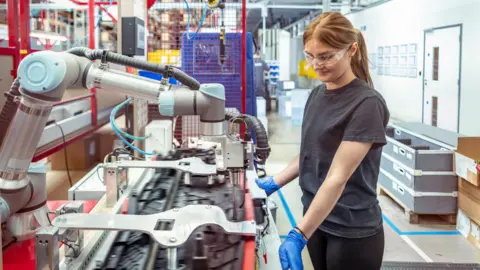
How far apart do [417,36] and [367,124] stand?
767 centimetres

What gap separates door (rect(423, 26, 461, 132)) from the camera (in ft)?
23.1

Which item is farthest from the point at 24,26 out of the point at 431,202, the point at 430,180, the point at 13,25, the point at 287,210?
the point at 431,202

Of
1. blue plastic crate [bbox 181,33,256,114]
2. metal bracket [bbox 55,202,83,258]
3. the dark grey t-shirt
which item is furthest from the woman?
blue plastic crate [bbox 181,33,256,114]

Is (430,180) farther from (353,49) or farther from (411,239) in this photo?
(353,49)

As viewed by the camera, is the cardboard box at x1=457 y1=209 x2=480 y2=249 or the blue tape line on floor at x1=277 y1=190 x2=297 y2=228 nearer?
the cardboard box at x1=457 y1=209 x2=480 y2=249

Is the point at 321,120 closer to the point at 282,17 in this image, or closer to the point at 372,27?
the point at 372,27

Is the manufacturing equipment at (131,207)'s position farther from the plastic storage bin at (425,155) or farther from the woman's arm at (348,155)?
the plastic storage bin at (425,155)

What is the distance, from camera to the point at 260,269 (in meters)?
1.40

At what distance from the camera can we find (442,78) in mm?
7461

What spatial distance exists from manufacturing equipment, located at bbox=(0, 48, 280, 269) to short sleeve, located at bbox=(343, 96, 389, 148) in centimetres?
30

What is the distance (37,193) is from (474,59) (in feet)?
20.9

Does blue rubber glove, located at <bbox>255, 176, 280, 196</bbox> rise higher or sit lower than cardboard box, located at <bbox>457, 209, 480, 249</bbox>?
higher

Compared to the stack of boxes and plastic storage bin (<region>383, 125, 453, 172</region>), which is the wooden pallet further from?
plastic storage bin (<region>383, 125, 453, 172</region>)

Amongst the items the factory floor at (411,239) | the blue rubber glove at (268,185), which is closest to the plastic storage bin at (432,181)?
the factory floor at (411,239)
